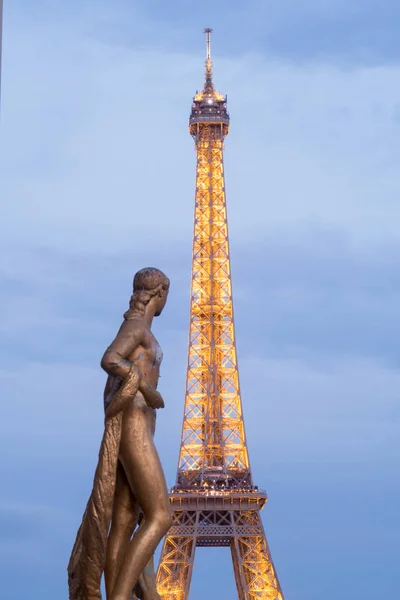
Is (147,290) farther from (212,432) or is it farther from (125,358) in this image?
(212,432)

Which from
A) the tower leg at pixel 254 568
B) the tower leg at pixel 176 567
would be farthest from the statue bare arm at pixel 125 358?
the tower leg at pixel 254 568

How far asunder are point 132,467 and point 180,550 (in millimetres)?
45508

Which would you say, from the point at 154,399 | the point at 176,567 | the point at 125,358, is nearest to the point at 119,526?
the point at 154,399

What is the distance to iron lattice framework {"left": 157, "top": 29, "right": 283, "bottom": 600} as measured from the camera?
55500 mm

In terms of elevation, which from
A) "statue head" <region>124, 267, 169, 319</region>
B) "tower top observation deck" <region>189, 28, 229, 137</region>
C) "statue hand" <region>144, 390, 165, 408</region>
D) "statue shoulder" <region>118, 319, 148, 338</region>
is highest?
"tower top observation deck" <region>189, 28, 229, 137</region>

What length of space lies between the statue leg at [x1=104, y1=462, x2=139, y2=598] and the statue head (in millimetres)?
1361

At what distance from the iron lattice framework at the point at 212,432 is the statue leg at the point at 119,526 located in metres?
43.9

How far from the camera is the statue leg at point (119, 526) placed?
11398mm

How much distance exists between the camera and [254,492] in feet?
189

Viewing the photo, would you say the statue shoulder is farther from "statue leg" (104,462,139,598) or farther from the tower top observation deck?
the tower top observation deck

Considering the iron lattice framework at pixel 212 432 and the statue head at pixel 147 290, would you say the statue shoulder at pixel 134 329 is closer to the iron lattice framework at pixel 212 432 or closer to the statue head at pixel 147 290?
the statue head at pixel 147 290

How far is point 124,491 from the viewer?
37.5 feet

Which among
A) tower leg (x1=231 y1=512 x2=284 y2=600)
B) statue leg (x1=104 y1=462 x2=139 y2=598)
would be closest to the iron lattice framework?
tower leg (x1=231 y1=512 x2=284 y2=600)

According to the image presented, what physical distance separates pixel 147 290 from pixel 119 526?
1.98m
